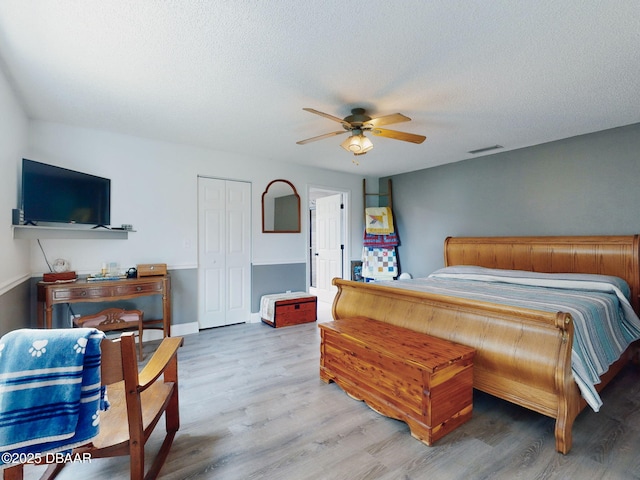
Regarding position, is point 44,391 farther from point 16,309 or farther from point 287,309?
point 287,309

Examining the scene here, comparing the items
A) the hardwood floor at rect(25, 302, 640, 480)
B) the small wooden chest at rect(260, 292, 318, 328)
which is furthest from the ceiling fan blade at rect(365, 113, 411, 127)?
the small wooden chest at rect(260, 292, 318, 328)

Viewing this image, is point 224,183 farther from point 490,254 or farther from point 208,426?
point 490,254

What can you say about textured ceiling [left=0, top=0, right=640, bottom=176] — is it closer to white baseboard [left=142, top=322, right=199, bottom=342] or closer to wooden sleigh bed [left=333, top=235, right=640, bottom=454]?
wooden sleigh bed [left=333, top=235, right=640, bottom=454]

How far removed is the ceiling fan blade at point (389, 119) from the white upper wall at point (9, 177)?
2738 millimetres

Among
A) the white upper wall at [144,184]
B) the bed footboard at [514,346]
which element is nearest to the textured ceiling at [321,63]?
the white upper wall at [144,184]

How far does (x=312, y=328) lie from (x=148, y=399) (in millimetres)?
2771

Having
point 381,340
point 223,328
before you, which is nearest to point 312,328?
point 223,328

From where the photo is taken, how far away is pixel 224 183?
14.4 ft

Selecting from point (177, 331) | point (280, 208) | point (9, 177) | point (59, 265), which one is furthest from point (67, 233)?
point (280, 208)

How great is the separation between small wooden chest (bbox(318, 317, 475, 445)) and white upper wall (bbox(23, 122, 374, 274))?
8.15 feet

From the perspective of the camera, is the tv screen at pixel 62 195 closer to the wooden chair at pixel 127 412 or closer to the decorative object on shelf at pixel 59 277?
the decorative object on shelf at pixel 59 277

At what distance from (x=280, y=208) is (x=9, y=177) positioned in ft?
9.87

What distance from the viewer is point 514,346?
2004 millimetres

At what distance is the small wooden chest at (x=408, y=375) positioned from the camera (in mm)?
1889
